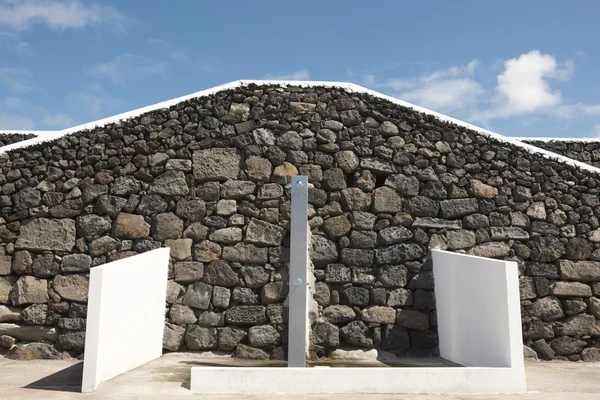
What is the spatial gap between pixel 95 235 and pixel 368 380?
365cm

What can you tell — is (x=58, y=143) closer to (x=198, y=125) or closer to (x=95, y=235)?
(x=95, y=235)

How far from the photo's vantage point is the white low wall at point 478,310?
466cm

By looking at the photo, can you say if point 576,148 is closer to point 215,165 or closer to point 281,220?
point 281,220

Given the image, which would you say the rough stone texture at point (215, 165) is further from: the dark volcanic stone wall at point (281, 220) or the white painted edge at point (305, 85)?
the white painted edge at point (305, 85)

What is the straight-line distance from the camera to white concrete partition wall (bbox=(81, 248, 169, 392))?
176 inches

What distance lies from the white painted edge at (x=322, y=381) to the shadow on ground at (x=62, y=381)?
1.11 m

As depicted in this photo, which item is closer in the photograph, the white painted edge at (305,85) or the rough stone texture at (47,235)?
the rough stone texture at (47,235)

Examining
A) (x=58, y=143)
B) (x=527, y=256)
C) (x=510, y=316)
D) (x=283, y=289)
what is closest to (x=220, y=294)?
(x=283, y=289)

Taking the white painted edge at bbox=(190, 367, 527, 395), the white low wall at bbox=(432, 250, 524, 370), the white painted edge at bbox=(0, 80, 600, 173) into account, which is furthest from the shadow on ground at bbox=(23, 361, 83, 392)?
the white low wall at bbox=(432, 250, 524, 370)

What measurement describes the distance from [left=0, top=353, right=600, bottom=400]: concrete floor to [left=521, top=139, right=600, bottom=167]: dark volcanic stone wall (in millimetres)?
4245

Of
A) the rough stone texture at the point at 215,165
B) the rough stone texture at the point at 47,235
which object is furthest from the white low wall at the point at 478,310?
the rough stone texture at the point at 47,235

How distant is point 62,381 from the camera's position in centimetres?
495

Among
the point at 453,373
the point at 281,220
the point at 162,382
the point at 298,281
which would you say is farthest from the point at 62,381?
the point at 453,373

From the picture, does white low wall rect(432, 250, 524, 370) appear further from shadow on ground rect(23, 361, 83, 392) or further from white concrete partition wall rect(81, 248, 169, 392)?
shadow on ground rect(23, 361, 83, 392)
